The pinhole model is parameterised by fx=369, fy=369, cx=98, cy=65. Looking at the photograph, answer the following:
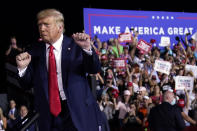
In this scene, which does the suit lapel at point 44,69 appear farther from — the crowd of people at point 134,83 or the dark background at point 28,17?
the dark background at point 28,17

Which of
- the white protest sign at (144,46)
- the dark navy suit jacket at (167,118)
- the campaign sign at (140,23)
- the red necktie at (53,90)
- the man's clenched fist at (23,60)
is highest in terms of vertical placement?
the campaign sign at (140,23)

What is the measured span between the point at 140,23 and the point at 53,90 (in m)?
7.23

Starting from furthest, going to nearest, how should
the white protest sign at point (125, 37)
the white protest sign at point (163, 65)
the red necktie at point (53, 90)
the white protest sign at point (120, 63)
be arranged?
the white protest sign at point (125, 37) → the white protest sign at point (163, 65) → the white protest sign at point (120, 63) → the red necktie at point (53, 90)

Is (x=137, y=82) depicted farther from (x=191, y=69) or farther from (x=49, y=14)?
(x=49, y=14)

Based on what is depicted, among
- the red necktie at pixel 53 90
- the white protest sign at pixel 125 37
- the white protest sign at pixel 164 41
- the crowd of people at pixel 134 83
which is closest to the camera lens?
the red necktie at pixel 53 90

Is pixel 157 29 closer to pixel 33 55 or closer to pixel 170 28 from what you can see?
pixel 170 28

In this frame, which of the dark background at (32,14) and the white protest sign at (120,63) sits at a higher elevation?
the dark background at (32,14)

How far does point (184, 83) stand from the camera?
7.97 meters

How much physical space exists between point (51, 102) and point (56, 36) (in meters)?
0.38

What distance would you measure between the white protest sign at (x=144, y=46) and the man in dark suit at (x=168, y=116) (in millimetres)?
3475

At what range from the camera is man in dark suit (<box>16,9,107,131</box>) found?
204cm

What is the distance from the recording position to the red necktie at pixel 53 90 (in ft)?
6.67

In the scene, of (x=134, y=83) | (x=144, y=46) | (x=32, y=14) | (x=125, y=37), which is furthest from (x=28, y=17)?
(x=134, y=83)

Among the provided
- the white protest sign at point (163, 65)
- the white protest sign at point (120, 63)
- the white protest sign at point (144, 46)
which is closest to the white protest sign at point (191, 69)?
the white protest sign at point (163, 65)
